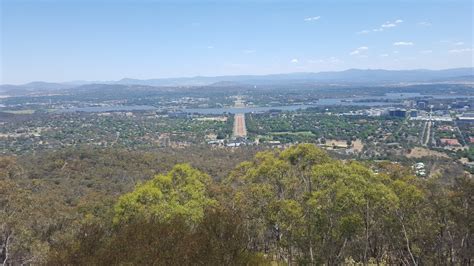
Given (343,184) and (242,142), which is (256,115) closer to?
(242,142)

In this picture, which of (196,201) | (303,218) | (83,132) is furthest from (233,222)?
(83,132)

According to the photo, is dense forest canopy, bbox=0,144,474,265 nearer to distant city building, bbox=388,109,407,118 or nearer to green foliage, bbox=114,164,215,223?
green foliage, bbox=114,164,215,223

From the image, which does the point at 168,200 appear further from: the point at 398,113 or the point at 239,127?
the point at 398,113

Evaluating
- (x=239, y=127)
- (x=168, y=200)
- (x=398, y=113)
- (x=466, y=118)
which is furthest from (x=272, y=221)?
(x=398, y=113)

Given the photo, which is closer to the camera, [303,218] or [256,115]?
[303,218]

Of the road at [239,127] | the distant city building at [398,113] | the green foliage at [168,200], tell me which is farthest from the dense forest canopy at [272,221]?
the distant city building at [398,113]

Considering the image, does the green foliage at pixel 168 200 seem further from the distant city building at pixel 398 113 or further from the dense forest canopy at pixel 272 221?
the distant city building at pixel 398 113
